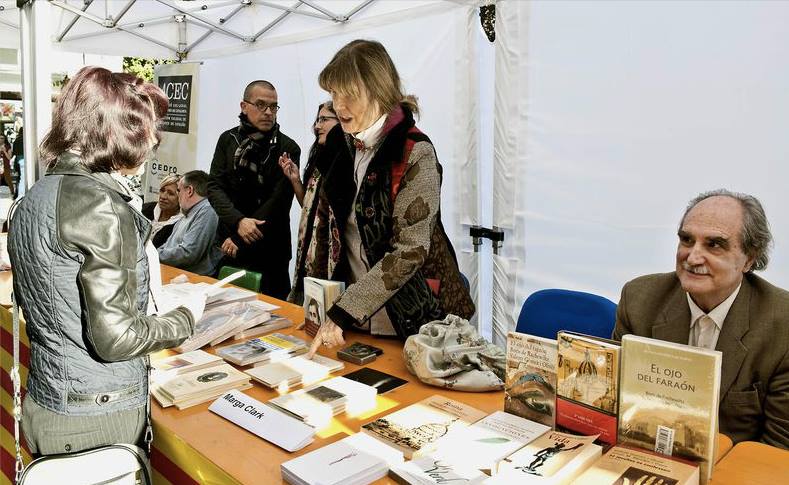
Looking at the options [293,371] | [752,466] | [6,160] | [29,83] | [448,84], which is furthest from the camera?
[6,160]

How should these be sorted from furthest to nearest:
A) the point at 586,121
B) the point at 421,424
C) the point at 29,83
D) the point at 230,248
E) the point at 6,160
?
the point at 6,160, the point at 230,248, the point at 586,121, the point at 29,83, the point at 421,424

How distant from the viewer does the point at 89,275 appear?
1231 mm

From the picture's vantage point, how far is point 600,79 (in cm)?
298

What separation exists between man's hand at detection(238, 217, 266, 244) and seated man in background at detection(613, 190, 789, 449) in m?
2.88

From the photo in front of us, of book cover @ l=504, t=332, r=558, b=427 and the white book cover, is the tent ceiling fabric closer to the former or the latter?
book cover @ l=504, t=332, r=558, b=427

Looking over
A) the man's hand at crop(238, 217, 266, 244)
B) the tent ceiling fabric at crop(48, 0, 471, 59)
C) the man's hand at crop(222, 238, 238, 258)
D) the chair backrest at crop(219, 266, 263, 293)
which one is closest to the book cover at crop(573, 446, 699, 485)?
the chair backrest at crop(219, 266, 263, 293)

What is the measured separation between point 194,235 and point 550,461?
3649 millimetres

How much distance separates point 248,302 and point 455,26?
2.07 meters

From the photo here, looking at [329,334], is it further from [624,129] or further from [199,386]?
[624,129]

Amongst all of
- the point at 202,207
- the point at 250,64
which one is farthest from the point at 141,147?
the point at 250,64

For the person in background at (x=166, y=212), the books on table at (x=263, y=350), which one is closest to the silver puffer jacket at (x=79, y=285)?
the books on table at (x=263, y=350)

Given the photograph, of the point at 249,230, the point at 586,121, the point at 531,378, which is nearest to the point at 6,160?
the point at 249,230

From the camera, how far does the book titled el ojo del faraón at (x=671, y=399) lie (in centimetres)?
118

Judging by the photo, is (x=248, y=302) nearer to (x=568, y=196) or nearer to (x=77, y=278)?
(x=77, y=278)
